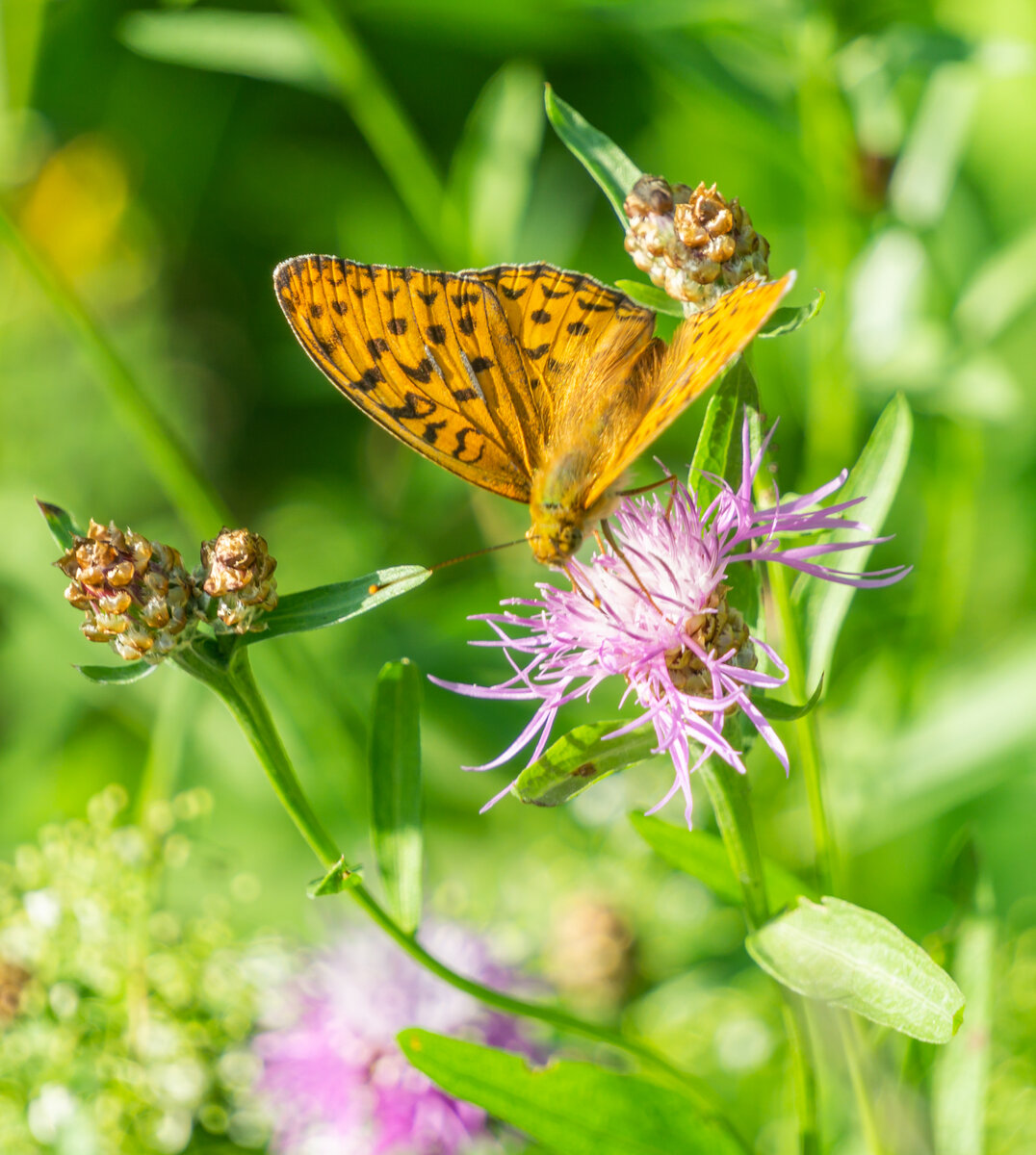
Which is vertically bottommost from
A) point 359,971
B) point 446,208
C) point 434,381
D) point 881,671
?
point 359,971

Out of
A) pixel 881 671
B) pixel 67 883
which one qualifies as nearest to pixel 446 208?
pixel 881 671

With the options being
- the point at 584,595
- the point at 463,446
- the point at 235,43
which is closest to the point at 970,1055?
the point at 584,595

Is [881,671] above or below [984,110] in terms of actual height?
below

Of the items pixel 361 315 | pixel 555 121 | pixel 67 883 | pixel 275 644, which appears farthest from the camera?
pixel 275 644

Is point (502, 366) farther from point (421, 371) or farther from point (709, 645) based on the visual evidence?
point (709, 645)

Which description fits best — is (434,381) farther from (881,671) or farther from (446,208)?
(881,671)

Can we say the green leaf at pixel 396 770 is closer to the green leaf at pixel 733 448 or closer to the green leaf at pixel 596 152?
the green leaf at pixel 733 448
